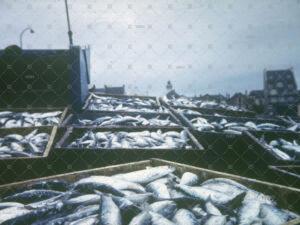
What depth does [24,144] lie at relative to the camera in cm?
515

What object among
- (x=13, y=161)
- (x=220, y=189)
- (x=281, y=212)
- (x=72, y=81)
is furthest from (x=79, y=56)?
(x=281, y=212)

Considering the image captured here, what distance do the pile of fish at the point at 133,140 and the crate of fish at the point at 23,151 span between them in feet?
1.75

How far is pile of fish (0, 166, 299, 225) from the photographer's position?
2404 mm

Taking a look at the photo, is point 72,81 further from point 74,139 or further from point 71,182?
point 71,182

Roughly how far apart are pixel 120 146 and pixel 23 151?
152 cm

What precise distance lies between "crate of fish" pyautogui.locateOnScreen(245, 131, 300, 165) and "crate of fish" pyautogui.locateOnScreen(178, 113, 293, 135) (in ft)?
1.98

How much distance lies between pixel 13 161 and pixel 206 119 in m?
4.54

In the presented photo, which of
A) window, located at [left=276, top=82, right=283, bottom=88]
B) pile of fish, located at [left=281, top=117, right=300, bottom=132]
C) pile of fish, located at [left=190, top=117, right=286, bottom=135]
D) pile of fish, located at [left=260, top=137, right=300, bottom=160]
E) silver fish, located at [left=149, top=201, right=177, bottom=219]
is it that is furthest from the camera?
window, located at [left=276, top=82, right=283, bottom=88]

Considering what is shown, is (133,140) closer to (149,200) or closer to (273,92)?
(149,200)

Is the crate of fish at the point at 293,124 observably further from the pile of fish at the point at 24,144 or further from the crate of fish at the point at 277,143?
the pile of fish at the point at 24,144

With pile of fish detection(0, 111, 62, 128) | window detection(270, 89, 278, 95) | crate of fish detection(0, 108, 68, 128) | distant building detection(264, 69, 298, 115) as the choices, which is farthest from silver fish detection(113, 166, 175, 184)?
window detection(270, 89, 278, 95)

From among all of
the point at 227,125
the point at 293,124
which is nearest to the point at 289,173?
the point at 227,125

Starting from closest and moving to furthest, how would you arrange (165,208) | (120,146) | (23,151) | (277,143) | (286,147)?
1. (165,208)
2. (23,151)
3. (120,146)
4. (286,147)
5. (277,143)

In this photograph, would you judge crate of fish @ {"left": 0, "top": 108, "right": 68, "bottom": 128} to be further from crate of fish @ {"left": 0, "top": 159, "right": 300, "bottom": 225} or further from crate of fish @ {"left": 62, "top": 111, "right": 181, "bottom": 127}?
crate of fish @ {"left": 0, "top": 159, "right": 300, "bottom": 225}
